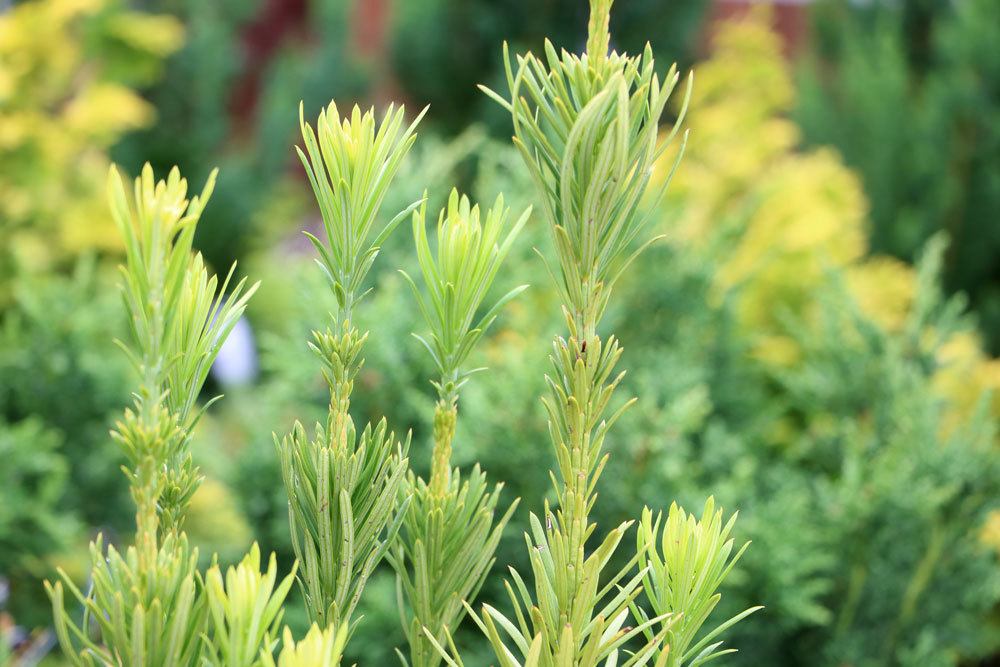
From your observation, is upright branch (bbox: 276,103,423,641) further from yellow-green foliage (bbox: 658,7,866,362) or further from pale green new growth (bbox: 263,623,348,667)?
yellow-green foliage (bbox: 658,7,866,362)

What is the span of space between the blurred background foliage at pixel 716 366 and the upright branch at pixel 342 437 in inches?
Result: 27.8

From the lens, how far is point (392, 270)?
2340 millimetres

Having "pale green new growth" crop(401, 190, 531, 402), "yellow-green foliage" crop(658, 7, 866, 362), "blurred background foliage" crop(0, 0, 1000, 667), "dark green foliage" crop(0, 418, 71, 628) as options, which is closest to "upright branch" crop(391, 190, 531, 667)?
"pale green new growth" crop(401, 190, 531, 402)

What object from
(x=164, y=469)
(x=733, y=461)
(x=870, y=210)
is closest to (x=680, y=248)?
(x=733, y=461)

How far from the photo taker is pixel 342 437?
2.51ft

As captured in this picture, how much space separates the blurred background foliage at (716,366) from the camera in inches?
76.9

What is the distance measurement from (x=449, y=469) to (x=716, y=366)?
6.39ft

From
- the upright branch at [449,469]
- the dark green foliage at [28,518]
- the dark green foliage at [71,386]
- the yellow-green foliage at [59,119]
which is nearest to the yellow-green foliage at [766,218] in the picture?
the dark green foliage at [71,386]

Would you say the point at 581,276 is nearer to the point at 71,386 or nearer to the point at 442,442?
the point at 442,442

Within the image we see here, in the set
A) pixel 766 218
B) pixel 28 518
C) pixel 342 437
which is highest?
pixel 766 218

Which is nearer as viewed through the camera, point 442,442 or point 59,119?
point 442,442

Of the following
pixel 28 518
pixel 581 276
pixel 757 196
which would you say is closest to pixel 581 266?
pixel 581 276

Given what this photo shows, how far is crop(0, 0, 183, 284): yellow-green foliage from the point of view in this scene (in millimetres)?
3430

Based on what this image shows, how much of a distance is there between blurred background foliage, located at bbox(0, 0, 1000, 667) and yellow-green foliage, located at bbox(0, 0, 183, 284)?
1 cm
